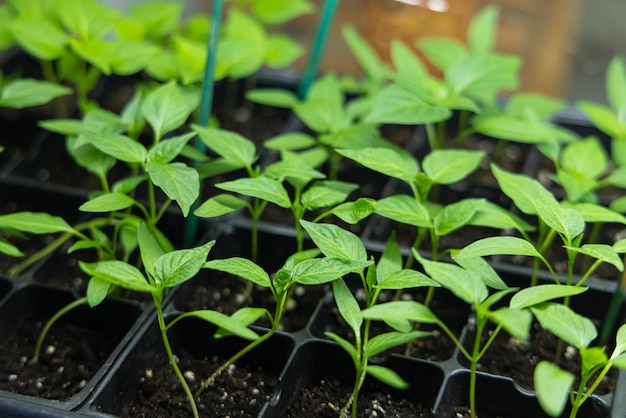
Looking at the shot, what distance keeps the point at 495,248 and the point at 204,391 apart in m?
0.34

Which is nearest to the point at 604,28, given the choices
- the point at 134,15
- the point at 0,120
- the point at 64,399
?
the point at 134,15

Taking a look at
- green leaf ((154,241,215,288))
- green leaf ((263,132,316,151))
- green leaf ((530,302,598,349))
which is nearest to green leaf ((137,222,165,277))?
green leaf ((154,241,215,288))

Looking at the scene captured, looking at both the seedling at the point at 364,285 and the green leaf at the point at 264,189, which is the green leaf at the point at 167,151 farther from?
the seedling at the point at 364,285

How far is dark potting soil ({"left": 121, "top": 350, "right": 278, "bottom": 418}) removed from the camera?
2.73ft

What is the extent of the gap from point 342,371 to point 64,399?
29cm

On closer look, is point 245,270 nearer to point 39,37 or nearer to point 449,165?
point 449,165

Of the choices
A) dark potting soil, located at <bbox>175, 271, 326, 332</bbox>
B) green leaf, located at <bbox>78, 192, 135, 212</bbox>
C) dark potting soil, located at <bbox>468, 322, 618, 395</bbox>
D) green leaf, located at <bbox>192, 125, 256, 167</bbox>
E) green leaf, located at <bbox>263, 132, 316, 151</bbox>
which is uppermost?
green leaf, located at <bbox>192, 125, 256, 167</bbox>

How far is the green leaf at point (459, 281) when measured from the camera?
2.23 ft

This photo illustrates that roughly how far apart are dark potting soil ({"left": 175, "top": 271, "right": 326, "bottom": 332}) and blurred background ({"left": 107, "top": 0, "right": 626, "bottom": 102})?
1.93ft

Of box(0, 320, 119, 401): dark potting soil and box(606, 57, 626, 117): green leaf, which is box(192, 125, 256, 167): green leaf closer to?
box(0, 320, 119, 401): dark potting soil

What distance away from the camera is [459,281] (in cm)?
69

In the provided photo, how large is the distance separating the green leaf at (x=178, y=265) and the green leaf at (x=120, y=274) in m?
0.02

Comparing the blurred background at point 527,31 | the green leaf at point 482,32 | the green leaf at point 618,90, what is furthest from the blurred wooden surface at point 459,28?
the green leaf at point 618,90

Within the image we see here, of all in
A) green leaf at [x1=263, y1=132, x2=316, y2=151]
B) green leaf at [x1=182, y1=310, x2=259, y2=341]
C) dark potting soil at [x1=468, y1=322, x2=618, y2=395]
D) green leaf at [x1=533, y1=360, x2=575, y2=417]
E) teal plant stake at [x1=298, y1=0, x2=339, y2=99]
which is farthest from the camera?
teal plant stake at [x1=298, y1=0, x2=339, y2=99]
